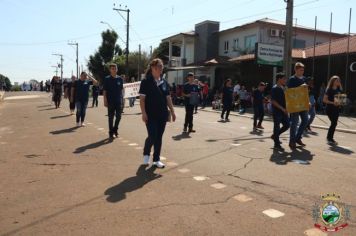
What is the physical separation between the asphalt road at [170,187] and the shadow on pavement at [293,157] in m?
0.02

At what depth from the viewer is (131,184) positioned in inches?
239

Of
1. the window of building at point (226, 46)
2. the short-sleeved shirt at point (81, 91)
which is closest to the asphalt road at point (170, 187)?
the short-sleeved shirt at point (81, 91)

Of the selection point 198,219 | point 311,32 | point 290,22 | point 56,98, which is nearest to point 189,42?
point 311,32

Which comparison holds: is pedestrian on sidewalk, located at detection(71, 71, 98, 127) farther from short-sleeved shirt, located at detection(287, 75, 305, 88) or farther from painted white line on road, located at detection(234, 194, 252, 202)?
painted white line on road, located at detection(234, 194, 252, 202)

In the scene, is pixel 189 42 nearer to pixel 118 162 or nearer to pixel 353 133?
pixel 353 133

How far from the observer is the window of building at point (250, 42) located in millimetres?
35609

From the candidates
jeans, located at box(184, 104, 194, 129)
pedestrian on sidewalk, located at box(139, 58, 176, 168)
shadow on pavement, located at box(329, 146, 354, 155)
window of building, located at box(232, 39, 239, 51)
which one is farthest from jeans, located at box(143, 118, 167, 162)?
window of building, located at box(232, 39, 239, 51)

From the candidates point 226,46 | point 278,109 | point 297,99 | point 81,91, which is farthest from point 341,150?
point 226,46

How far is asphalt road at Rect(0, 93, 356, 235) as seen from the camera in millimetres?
4418

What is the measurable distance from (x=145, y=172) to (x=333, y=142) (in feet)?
20.0

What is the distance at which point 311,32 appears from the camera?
37.6 metres

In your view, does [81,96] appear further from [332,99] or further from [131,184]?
[131,184]

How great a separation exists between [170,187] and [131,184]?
579 millimetres

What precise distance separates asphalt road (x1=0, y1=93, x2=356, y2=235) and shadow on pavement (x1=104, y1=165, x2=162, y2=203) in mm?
14
